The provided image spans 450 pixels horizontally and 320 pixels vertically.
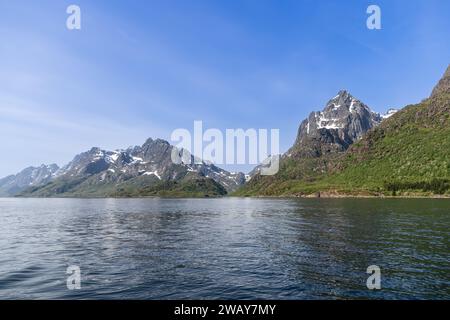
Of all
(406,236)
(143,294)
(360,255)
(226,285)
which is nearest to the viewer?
(143,294)

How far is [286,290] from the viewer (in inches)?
1281

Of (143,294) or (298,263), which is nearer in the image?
(143,294)

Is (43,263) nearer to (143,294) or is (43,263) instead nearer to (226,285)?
(143,294)

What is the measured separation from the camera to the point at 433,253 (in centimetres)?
4928

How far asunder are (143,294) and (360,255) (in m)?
32.5

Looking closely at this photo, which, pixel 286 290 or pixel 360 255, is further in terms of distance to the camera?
pixel 360 255

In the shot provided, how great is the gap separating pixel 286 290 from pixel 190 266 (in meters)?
14.5
